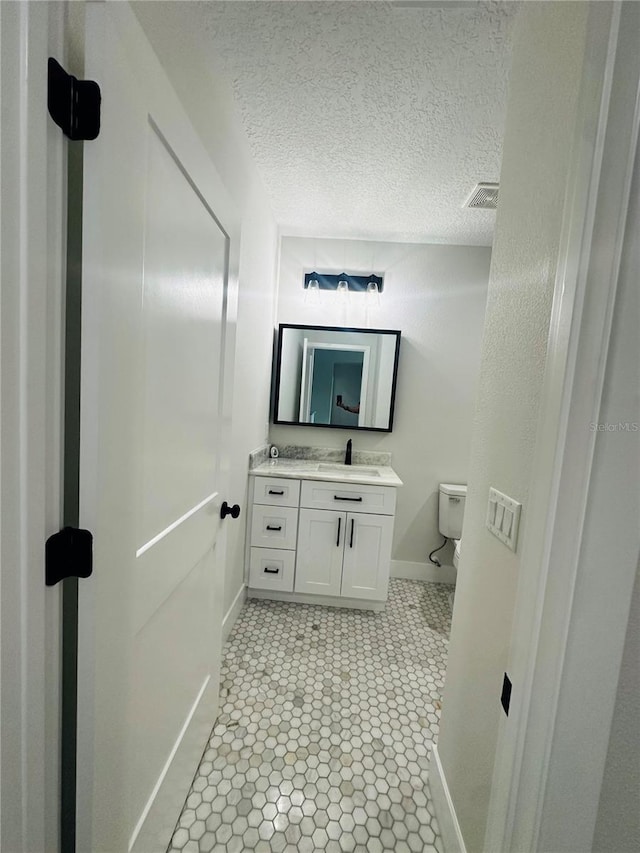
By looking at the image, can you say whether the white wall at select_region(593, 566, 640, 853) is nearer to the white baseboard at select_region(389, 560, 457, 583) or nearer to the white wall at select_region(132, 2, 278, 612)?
the white wall at select_region(132, 2, 278, 612)

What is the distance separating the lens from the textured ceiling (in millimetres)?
1086

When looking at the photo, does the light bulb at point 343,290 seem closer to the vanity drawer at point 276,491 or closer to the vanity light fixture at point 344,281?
the vanity light fixture at point 344,281

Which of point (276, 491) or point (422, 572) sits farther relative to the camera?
point (422, 572)

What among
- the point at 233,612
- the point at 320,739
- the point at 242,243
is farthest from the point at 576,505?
the point at 233,612

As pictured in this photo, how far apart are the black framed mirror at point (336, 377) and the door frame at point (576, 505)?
2062mm

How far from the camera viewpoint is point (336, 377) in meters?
2.59

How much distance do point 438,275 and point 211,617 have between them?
2590 mm

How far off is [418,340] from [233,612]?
7.30 ft

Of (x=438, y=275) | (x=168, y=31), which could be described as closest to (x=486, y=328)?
(x=168, y=31)

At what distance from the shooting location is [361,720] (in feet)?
4.79

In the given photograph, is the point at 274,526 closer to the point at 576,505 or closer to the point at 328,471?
the point at 328,471

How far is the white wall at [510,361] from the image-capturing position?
0.71 metres

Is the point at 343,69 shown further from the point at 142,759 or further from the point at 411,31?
the point at 142,759

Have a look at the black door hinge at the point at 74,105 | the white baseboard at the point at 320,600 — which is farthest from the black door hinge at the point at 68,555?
A: the white baseboard at the point at 320,600
